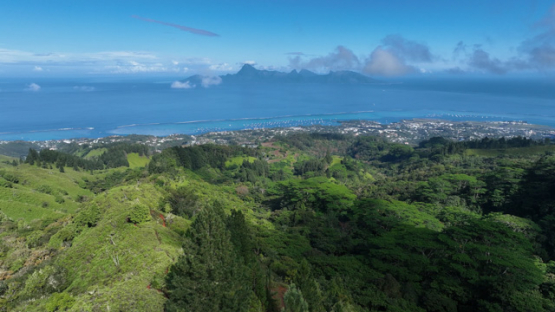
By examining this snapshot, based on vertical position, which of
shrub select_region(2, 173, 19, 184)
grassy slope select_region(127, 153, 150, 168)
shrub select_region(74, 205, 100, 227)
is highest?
shrub select_region(74, 205, 100, 227)

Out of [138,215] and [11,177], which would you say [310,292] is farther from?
[11,177]

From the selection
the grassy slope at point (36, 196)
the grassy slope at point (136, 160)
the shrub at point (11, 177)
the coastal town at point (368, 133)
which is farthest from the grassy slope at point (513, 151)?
the shrub at point (11, 177)

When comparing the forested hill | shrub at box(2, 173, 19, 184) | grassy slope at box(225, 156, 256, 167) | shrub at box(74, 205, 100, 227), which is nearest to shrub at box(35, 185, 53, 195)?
the forested hill

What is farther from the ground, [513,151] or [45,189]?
[513,151]

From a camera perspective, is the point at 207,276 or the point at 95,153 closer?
the point at 207,276

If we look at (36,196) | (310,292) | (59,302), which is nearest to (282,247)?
(310,292)

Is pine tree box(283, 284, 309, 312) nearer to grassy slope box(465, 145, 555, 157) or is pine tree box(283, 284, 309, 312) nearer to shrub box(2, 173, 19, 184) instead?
shrub box(2, 173, 19, 184)

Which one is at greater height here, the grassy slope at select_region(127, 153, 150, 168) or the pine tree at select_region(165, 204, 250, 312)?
the pine tree at select_region(165, 204, 250, 312)

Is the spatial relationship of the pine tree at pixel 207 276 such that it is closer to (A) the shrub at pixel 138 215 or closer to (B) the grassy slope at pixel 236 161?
(A) the shrub at pixel 138 215
